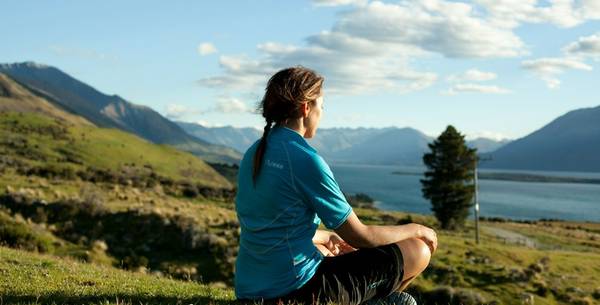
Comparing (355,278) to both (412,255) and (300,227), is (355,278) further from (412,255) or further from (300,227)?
(300,227)

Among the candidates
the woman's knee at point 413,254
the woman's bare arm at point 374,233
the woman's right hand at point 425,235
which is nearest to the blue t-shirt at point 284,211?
the woman's bare arm at point 374,233

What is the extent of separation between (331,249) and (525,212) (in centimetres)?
16290

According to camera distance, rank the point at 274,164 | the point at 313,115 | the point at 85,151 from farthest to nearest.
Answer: the point at 85,151
the point at 313,115
the point at 274,164

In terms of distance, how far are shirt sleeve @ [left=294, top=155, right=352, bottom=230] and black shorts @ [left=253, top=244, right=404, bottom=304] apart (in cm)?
67

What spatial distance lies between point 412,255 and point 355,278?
63 centimetres

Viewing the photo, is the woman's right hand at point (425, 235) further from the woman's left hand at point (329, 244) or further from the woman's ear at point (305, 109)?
the woman's ear at point (305, 109)

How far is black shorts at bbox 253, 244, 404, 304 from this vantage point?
5363 millimetres

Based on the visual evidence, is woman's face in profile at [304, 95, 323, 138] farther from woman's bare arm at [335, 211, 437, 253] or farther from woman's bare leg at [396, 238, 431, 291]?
woman's bare leg at [396, 238, 431, 291]

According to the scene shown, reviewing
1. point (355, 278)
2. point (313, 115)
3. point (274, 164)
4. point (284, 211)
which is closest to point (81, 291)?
point (284, 211)

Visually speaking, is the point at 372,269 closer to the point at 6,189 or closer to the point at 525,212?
the point at 6,189

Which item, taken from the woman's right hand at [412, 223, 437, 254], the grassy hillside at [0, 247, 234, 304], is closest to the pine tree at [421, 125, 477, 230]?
the grassy hillside at [0, 247, 234, 304]

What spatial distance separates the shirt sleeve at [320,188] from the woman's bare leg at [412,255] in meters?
0.93

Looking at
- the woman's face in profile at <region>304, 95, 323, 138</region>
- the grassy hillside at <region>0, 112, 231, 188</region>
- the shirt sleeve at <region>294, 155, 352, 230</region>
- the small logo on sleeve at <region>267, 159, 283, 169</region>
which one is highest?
the woman's face in profile at <region>304, 95, 323, 138</region>

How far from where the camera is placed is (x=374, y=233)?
540cm
